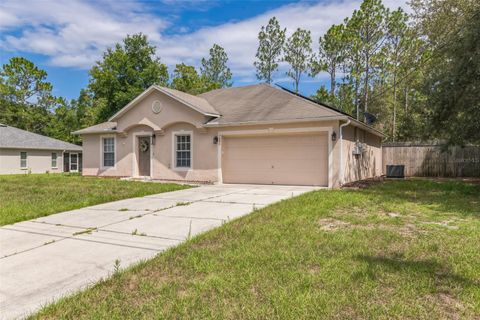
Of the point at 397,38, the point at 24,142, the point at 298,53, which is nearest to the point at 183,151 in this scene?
the point at 24,142

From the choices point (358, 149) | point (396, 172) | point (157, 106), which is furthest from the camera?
point (396, 172)

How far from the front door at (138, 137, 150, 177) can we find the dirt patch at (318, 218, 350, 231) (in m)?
11.4

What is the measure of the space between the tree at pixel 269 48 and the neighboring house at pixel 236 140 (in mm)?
16992

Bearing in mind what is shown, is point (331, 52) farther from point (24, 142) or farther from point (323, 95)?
point (24, 142)

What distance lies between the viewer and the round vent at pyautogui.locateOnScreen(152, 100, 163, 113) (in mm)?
15111

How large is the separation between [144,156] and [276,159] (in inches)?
267

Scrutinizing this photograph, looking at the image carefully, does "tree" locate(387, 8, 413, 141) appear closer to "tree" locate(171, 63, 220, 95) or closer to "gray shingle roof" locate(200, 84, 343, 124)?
"gray shingle roof" locate(200, 84, 343, 124)

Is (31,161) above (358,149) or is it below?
below

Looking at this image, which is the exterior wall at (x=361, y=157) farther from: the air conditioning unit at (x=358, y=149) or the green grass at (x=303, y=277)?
the green grass at (x=303, y=277)

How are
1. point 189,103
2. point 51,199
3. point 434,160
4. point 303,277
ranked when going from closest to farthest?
point 303,277 → point 51,199 → point 189,103 → point 434,160

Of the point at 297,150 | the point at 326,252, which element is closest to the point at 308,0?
the point at 297,150

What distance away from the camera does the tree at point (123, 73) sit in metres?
29.8

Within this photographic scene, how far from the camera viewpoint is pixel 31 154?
2420 cm

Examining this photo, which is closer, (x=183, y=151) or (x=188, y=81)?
(x=183, y=151)
